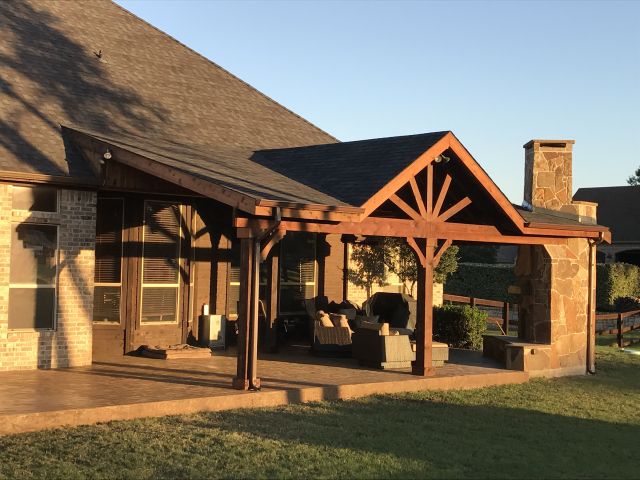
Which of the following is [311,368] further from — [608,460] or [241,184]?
[608,460]

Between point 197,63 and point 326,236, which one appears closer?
point 326,236

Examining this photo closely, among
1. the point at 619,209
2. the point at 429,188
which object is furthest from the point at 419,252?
the point at 619,209

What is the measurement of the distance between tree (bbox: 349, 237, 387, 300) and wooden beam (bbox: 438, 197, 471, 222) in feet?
15.6

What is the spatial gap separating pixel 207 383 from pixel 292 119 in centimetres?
1052

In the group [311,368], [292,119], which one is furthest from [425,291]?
[292,119]

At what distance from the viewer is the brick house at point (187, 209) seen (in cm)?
1264

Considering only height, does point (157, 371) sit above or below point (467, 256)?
below

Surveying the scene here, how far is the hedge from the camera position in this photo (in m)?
37.0

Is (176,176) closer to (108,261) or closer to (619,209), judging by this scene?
(108,261)

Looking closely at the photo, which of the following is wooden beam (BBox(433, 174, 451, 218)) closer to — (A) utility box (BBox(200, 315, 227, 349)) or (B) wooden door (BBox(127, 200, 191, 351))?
(B) wooden door (BBox(127, 200, 191, 351))

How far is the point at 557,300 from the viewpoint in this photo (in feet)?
53.0

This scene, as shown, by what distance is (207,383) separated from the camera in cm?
1191

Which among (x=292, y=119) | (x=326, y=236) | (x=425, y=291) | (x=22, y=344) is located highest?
(x=292, y=119)

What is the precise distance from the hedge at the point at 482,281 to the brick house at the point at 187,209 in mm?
19566
